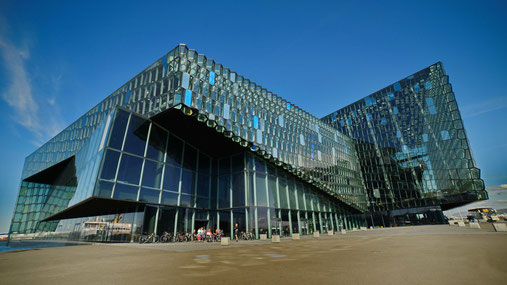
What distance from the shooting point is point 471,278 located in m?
4.59

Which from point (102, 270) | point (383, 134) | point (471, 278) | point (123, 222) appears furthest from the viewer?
point (383, 134)

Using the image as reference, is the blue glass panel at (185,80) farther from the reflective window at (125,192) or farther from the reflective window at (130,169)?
the reflective window at (125,192)

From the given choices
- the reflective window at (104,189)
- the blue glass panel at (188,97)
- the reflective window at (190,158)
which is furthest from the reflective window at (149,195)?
the blue glass panel at (188,97)

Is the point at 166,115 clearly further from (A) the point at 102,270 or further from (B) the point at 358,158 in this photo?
(B) the point at 358,158

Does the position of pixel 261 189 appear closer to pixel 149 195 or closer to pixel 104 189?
pixel 149 195

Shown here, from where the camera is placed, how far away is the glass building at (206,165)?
1927 centimetres

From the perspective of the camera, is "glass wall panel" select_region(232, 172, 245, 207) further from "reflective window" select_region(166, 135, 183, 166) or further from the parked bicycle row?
"reflective window" select_region(166, 135, 183, 166)

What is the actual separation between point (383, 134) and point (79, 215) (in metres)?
65.8

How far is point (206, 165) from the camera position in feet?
85.8

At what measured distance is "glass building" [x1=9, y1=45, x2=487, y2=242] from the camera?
19.3 meters

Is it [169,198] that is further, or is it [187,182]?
[187,182]

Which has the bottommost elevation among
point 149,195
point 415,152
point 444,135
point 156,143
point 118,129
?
point 149,195

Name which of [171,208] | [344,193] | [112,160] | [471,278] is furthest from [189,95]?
[344,193]

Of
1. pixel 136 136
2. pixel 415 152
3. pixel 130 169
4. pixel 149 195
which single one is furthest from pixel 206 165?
pixel 415 152
